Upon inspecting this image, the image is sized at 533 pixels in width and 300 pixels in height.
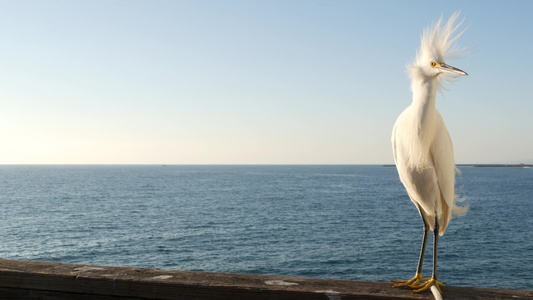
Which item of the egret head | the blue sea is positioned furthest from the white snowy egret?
the blue sea

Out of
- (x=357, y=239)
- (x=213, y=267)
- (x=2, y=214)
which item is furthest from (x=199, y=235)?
(x=2, y=214)

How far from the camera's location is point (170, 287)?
230 cm

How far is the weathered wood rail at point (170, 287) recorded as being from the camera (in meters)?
2.25

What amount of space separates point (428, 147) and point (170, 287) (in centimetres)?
221

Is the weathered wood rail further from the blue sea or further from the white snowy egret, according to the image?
the blue sea

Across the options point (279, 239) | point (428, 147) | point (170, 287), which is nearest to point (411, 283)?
point (428, 147)

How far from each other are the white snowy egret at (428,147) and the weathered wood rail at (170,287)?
1.00 metres

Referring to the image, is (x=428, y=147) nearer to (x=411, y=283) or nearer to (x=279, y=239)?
(x=411, y=283)

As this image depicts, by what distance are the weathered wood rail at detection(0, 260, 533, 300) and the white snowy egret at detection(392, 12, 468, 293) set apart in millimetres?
1002

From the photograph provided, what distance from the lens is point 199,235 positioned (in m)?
34.1

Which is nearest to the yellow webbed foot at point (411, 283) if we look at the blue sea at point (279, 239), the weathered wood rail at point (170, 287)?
the weathered wood rail at point (170, 287)

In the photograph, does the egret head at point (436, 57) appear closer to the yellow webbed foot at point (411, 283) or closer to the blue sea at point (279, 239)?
the yellow webbed foot at point (411, 283)

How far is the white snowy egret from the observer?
3.29 m

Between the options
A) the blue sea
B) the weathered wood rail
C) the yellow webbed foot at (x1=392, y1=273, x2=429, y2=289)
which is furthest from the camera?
the blue sea
